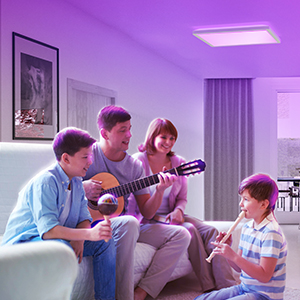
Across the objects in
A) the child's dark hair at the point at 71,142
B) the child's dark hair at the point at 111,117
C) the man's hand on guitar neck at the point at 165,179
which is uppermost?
the child's dark hair at the point at 111,117

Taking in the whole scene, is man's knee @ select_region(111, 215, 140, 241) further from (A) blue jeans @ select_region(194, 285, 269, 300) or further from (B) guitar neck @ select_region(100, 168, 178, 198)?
(A) blue jeans @ select_region(194, 285, 269, 300)

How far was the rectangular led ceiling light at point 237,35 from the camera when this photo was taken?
3.60m

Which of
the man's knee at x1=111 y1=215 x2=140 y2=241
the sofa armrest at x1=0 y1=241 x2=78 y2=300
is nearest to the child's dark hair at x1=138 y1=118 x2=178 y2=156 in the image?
the man's knee at x1=111 y1=215 x2=140 y2=241

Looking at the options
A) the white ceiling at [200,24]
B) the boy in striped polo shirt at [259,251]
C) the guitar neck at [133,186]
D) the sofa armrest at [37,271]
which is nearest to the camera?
the sofa armrest at [37,271]

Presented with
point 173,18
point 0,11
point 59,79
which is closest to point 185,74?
point 173,18

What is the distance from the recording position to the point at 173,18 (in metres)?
3.45

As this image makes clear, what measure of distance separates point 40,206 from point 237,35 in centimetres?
280

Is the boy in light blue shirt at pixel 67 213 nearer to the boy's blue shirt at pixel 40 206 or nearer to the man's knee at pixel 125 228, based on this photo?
the boy's blue shirt at pixel 40 206

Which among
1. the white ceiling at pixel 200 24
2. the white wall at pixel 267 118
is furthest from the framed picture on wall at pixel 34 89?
the white wall at pixel 267 118

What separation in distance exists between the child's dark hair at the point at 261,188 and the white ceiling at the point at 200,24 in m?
1.75

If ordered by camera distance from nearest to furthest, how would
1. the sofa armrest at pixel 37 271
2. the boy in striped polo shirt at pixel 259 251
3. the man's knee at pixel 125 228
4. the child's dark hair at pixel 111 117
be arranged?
the sofa armrest at pixel 37 271, the boy in striped polo shirt at pixel 259 251, the man's knee at pixel 125 228, the child's dark hair at pixel 111 117

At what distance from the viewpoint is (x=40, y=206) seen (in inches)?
67.0

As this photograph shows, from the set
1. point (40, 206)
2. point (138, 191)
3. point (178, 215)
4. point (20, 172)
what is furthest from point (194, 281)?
point (40, 206)

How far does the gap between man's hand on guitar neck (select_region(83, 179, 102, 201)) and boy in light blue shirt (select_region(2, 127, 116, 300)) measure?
0.33 metres
